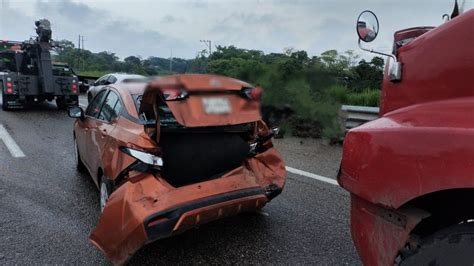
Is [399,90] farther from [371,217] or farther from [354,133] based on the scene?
[371,217]

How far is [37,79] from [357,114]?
1109 centimetres

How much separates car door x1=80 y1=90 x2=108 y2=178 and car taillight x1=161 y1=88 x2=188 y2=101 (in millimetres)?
1859

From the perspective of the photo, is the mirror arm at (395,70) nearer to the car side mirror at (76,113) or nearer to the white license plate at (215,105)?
the white license plate at (215,105)

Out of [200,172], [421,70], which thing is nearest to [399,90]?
[421,70]

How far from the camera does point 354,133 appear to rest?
7.06 ft

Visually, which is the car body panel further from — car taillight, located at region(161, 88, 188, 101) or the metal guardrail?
the metal guardrail

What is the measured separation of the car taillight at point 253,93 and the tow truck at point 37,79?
1187 cm

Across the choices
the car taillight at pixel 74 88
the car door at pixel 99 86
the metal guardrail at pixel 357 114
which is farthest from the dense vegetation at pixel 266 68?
the car taillight at pixel 74 88

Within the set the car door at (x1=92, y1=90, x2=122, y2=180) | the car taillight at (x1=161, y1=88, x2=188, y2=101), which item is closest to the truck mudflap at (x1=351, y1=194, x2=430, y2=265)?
the car taillight at (x1=161, y1=88, x2=188, y2=101)

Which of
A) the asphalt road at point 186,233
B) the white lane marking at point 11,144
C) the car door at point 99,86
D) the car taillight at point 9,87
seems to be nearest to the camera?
the asphalt road at point 186,233

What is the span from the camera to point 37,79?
12.9 m

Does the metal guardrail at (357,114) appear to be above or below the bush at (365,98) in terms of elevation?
below

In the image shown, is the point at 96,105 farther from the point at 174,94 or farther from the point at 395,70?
the point at 395,70

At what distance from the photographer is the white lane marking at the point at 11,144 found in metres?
6.74
